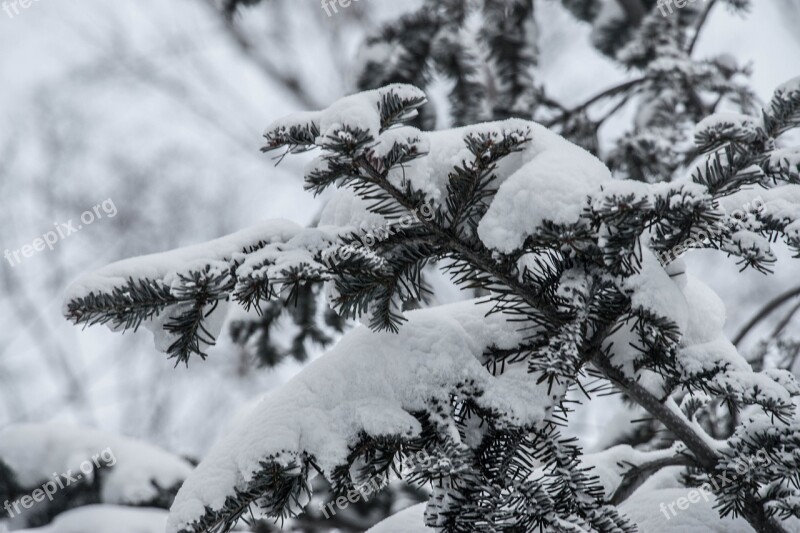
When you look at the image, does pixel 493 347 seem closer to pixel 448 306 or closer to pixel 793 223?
pixel 448 306

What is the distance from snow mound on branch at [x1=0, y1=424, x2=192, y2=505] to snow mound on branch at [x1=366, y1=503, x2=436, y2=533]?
1426 mm

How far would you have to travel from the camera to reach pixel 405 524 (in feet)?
4.21

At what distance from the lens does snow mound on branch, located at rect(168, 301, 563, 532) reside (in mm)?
1000

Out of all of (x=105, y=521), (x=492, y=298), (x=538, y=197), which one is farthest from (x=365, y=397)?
(x=105, y=521)

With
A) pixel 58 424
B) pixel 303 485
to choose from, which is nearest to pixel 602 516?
pixel 303 485

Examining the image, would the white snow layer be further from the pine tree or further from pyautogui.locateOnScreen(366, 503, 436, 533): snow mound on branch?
pyautogui.locateOnScreen(366, 503, 436, 533): snow mound on branch

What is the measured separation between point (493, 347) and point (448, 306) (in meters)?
0.21

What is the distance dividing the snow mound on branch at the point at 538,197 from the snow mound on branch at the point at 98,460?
6.56 feet

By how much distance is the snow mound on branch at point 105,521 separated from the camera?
2.17m

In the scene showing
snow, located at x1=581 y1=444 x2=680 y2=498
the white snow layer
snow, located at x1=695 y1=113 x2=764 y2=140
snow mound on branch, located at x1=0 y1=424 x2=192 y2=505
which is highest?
snow mound on branch, located at x1=0 y1=424 x2=192 y2=505

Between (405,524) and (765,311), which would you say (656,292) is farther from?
(765,311)

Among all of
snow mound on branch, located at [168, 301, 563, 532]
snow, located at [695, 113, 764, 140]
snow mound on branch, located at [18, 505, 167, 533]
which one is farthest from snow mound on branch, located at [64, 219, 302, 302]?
snow mound on branch, located at [18, 505, 167, 533]

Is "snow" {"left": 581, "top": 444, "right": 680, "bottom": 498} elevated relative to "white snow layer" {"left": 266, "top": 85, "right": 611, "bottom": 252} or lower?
lower

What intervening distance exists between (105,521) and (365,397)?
64.5 inches
